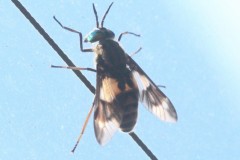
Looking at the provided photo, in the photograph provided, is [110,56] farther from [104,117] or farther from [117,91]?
[104,117]

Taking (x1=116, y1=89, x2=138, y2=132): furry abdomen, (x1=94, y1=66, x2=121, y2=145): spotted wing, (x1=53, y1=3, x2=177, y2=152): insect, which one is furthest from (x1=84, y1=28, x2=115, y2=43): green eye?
(x1=116, y1=89, x2=138, y2=132): furry abdomen

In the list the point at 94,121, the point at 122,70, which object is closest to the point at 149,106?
the point at 122,70

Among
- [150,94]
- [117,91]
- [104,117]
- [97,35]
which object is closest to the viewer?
[104,117]

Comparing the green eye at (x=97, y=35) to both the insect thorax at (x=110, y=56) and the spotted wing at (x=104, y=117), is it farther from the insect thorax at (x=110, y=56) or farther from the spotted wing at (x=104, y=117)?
the spotted wing at (x=104, y=117)

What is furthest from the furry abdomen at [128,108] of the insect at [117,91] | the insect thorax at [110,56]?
the insect thorax at [110,56]

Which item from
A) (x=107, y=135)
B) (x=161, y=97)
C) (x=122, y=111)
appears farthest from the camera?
(x=161, y=97)

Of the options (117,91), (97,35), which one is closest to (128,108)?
(117,91)

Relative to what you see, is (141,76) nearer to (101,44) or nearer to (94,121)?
(101,44)
